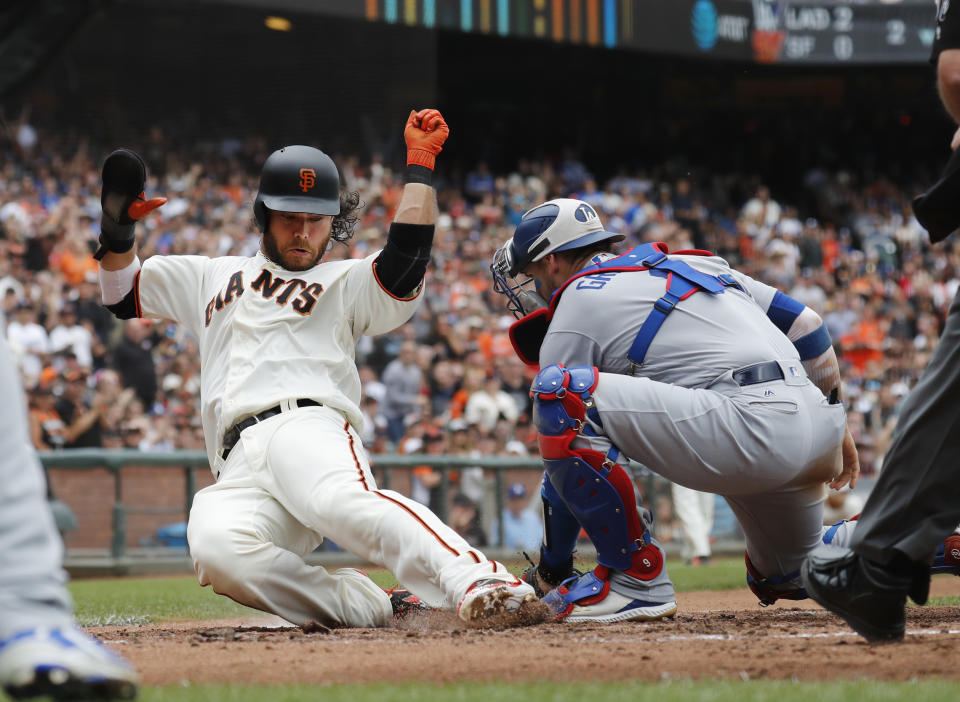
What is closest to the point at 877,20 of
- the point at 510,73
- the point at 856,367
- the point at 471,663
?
the point at 510,73

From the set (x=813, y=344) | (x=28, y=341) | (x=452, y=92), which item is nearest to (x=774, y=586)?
(x=813, y=344)

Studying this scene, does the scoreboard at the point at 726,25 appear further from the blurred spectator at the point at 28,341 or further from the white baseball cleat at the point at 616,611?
the white baseball cleat at the point at 616,611

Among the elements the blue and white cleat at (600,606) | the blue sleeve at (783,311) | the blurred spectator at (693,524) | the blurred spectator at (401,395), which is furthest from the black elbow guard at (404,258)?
the blurred spectator at (401,395)

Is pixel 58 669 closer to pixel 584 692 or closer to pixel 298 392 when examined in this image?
pixel 584 692

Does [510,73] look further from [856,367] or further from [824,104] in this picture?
[856,367]

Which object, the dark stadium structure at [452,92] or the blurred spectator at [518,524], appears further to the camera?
the dark stadium structure at [452,92]
